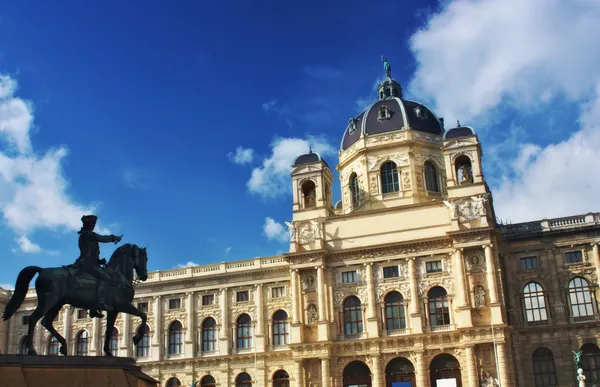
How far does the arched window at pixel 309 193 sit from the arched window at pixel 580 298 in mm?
20666

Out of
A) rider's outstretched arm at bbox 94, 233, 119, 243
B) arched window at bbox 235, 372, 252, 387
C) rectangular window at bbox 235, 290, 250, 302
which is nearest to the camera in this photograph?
rider's outstretched arm at bbox 94, 233, 119, 243

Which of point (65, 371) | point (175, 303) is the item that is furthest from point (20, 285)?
point (175, 303)

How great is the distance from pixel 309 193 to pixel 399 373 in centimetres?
1669

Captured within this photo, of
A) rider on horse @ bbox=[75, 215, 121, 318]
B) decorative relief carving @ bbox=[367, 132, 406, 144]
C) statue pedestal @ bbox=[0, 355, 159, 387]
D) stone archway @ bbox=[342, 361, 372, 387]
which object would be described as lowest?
statue pedestal @ bbox=[0, 355, 159, 387]

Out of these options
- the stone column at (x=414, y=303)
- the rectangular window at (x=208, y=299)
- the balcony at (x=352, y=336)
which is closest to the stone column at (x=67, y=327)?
the rectangular window at (x=208, y=299)

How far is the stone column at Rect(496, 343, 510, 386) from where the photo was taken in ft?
143

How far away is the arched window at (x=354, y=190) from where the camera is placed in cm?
5883

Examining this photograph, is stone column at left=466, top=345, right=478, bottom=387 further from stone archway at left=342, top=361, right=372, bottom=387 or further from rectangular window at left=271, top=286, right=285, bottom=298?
rectangular window at left=271, top=286, right=285, bottom=298

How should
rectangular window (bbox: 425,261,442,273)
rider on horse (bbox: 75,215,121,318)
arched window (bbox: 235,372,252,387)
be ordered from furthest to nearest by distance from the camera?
arched window (bbox: 235,372,252,387)
rectangular window (bbox: 425,261,442,273)
rider on horse (bbox: 75,215,121,318)

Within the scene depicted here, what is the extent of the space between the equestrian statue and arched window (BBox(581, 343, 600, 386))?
119ft

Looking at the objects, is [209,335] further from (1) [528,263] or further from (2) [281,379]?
(1) [528,263]

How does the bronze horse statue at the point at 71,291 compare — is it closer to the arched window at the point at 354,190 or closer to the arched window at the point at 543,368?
the arched window at the point at 543,368

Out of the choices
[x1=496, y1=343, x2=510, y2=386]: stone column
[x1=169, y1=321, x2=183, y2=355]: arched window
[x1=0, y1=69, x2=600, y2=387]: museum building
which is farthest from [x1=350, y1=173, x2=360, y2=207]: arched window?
[x1=496, y1=343, x2=510, y2=386]: stone column

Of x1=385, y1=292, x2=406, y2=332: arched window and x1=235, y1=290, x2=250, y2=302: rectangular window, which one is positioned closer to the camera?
x1=385, y1=292, x2=406, y2=332: arched window
